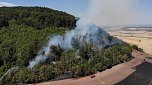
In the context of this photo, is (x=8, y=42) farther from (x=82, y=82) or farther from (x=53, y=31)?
(x=82, y=82)

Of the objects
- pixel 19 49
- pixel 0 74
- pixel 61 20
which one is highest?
pixel 61 20

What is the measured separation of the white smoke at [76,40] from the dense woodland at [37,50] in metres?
1.88

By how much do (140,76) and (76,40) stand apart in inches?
883

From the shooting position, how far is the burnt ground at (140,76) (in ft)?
250

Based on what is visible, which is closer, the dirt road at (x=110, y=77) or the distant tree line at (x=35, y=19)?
the dirt road at (x=110, y=77)

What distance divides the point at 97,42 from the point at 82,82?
2411 centimetres

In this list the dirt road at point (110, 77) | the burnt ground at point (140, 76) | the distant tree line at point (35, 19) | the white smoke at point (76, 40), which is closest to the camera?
the dirt road at point (110, 77)

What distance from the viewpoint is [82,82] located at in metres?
73.6

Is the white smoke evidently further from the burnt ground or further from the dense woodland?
the burnt ground

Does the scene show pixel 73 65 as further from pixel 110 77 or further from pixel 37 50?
pixel 37 50

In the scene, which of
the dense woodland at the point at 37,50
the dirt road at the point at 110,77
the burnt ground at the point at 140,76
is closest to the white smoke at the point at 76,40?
the dense woodland at the point at 37,50

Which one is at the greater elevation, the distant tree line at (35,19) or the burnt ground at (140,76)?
the distant tree line at (35,19)

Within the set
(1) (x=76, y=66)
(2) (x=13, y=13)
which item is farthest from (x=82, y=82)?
(2) (x=13, y=13)

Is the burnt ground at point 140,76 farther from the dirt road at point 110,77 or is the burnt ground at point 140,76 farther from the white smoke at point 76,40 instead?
the white smoke at point 76,40
